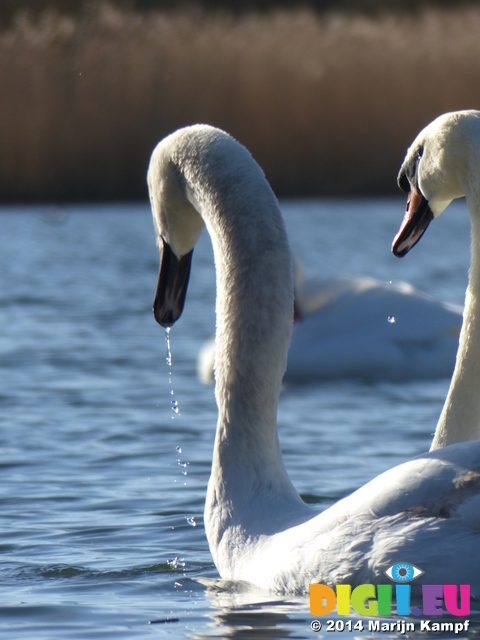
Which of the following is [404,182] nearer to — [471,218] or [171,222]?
[471,218]

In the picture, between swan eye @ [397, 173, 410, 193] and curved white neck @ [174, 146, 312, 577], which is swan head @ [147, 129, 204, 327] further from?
swan eye @ [397, 173, 410, 193]

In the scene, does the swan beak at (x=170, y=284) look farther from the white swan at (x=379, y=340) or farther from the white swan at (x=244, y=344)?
the white swan at (x=379, y=340)

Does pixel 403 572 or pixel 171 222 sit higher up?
pixel 171 222

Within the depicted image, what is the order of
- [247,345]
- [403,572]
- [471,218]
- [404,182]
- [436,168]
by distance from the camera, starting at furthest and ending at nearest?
1. [404,182]
2. [436,168]
3. [471,218]
4. [247,345]
5. [403,572]

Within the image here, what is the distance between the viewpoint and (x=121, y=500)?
17.7 feet

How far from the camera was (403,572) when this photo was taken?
332 cm

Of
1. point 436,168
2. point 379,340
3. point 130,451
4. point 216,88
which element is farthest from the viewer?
point 216,88

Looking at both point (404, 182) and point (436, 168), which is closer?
point (436, 168)

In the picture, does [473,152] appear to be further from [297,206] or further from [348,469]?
[297,206]

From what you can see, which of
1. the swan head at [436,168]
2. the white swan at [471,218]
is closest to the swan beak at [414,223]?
the swan head at [436,168]

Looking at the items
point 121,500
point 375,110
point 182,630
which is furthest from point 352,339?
point 375,110

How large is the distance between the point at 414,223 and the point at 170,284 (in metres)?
0.81

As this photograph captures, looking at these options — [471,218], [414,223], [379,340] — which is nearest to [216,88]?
[379,340]

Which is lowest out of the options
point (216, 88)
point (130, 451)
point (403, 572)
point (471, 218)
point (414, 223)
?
point (216, 88)
